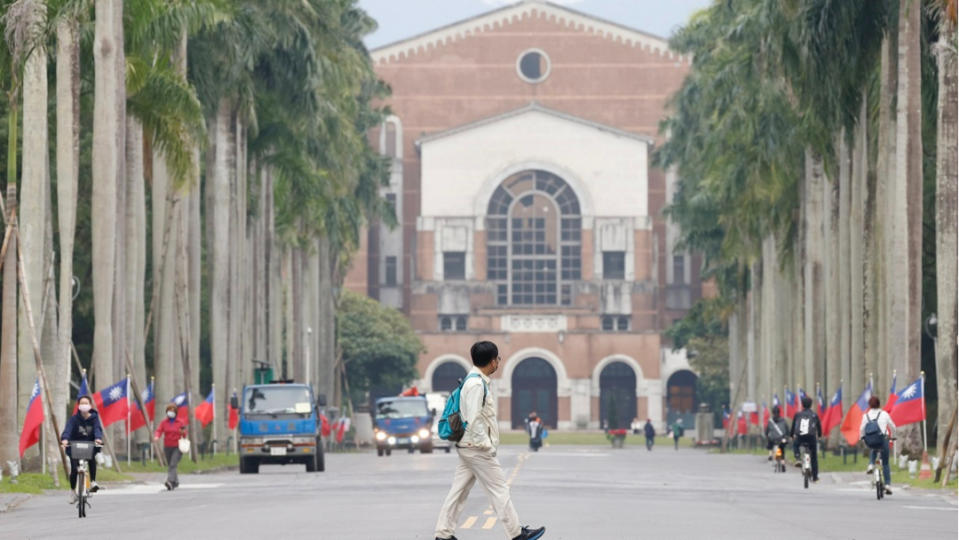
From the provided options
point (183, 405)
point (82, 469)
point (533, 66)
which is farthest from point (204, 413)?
point (533, 66)

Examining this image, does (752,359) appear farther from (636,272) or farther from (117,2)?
(117,2)

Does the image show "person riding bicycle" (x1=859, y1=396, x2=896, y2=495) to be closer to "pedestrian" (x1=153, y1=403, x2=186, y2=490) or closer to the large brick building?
"pedestrian" (x1=153, y1=403, x2=186, y2=490)

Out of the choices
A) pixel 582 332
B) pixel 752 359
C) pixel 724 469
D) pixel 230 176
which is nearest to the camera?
pixel 724 469

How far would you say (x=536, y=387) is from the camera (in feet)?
356

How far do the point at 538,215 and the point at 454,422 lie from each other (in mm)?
94248

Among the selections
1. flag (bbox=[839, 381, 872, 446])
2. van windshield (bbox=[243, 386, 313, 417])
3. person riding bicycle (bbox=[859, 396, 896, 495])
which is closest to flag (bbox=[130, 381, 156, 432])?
van windshield (bbox=[243, 386, 313, 417])

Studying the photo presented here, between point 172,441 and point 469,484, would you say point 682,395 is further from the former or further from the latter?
point 469,484

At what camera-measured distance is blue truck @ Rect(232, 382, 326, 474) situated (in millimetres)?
40938

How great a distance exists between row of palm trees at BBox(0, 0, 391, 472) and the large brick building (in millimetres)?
32820

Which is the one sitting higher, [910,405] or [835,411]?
[910,405]

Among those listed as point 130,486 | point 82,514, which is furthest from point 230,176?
point 82,514

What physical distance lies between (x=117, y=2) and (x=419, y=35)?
77.2 meters

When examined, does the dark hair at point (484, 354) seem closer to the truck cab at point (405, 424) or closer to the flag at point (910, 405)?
the flag at point (910, 405)

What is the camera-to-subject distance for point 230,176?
168 feet
